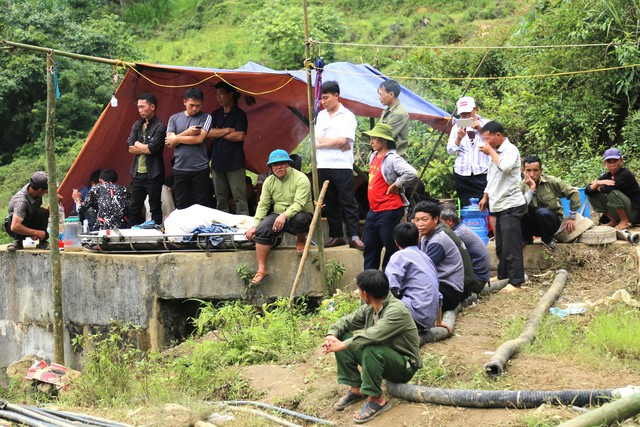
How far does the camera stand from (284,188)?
992 cm

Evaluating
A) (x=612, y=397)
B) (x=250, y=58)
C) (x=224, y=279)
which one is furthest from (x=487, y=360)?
(x=250, y=58)

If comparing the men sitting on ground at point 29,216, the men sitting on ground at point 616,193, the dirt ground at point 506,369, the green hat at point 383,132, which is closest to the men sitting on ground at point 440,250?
the dirt ground at point 506,369

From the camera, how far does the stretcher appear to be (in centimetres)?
1025

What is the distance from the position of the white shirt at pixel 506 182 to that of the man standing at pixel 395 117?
1033mm

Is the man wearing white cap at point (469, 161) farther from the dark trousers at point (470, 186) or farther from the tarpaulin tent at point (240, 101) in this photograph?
the tarpaulin tent at point (240, 101)

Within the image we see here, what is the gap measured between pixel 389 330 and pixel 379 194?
3101 millimetres

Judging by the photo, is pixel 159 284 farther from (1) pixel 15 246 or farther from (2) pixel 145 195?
(1) pixel 15 246

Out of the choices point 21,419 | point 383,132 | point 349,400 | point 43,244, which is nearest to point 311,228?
point 383,132

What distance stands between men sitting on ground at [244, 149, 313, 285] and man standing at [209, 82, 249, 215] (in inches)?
38.1

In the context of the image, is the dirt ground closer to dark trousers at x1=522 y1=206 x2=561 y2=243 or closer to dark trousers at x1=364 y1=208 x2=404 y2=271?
dark trousers at x1=522 y1=206 x2=561 y2=243

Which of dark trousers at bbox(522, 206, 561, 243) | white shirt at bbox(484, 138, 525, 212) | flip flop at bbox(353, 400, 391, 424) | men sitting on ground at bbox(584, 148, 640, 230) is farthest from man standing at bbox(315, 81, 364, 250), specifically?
flip flop at bbox(353, 400, 391, 424)

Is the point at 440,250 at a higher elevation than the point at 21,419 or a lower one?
higher

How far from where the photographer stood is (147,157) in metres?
11.1

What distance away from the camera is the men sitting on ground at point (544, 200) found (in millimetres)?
9836
